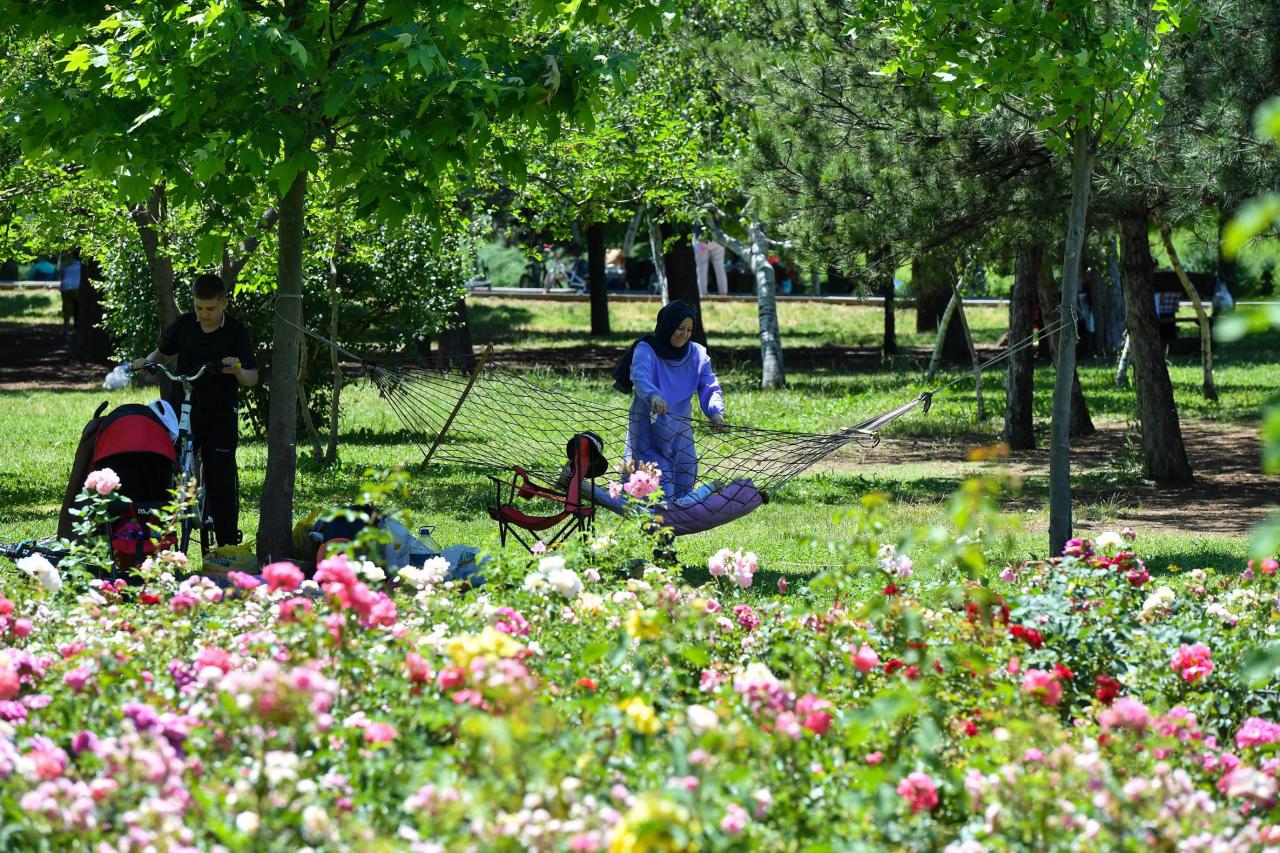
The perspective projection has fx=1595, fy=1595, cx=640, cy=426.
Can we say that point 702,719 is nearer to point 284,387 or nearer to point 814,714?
point 814,714

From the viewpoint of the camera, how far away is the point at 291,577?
392 cm

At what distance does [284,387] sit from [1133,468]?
7787 mm

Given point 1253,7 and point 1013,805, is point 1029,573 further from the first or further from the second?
point 1253,7

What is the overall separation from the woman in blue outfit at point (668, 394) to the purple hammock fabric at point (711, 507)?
286mm

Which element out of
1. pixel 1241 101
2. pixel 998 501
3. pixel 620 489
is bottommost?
pixel 998 501

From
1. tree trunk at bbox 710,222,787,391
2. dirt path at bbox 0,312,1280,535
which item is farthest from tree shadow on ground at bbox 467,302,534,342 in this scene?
dirt path at bbox 0,312,1280,535

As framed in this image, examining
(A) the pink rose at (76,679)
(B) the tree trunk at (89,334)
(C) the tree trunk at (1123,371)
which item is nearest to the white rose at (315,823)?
(A) the pink rose at (76,679)

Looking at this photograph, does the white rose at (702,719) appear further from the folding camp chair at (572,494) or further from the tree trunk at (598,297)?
the tree trunk at (598,297)

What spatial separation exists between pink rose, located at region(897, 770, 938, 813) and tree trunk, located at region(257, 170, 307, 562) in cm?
456

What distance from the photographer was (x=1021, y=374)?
14.6m

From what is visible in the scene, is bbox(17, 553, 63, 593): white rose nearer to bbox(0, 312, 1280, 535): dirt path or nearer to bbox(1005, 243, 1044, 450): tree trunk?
bbox(0, 312, 1280, 535): dirt path

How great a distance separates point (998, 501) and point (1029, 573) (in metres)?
5.83

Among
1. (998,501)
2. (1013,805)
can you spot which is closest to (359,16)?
(1013,805)

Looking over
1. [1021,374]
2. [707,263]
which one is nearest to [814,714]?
[1021,374]
